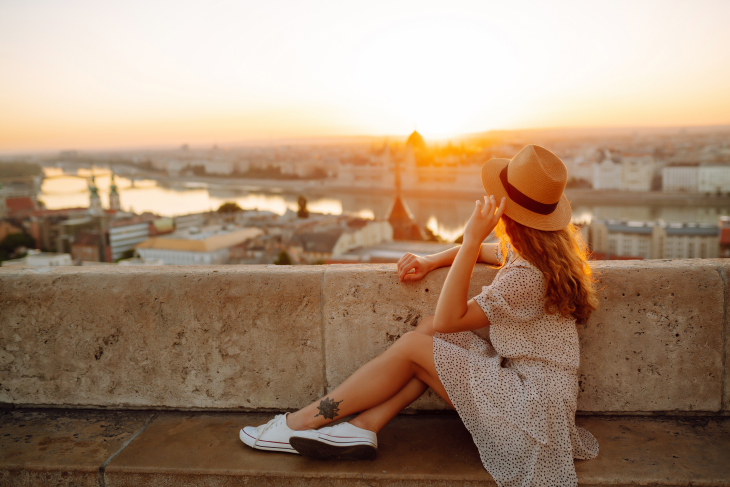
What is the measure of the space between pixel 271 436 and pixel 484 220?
509mm

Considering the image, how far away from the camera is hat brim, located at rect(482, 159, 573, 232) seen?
0.86 m

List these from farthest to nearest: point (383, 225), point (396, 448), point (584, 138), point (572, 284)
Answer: point (584, 138) < point (383, 225) < point (396, 448) < point (572, 284)

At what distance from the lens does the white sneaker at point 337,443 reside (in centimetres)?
89

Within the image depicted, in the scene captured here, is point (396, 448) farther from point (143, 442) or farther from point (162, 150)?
point (162, 150)

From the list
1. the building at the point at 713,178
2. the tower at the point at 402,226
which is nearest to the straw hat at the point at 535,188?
the tower at the point at 402,226

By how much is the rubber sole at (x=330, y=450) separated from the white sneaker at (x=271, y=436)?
35 mm

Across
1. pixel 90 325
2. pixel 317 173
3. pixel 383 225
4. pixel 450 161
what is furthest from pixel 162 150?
pixel 90 325

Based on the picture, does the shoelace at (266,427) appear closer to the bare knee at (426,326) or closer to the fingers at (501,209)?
the bare knee at (426,326)

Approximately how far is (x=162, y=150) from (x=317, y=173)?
32.9m

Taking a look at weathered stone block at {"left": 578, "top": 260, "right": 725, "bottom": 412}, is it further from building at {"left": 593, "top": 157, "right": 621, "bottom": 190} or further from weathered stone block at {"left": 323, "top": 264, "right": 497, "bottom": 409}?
building at {"left": 593, "top": 157, "right": 621, "bottom": 190}

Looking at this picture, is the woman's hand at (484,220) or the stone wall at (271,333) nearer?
the woman's hand at (484,220)

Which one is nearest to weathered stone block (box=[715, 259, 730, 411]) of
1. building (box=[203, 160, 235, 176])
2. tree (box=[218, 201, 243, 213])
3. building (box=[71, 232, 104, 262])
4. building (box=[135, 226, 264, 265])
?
building (box=[135, 226, 264, 265])

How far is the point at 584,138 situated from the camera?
38125 mm

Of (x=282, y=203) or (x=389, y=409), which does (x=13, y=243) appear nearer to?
(x=282, y=203)
